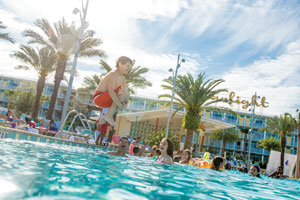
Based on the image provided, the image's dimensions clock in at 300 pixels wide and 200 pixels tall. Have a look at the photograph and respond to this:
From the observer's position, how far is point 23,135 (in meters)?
6.53

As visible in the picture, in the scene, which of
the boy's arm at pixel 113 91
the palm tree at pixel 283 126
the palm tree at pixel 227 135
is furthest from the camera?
the palm tree at pixel 227 135

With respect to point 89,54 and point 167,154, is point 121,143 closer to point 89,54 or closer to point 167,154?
point 167,154

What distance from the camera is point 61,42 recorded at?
62.1 feet

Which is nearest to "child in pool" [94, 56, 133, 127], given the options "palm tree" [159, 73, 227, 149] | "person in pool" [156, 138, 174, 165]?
"person in pool" [156, 138, 174, 165]

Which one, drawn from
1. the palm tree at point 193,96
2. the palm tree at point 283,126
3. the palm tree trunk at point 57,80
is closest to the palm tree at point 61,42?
the palm tree trunk at point 57,80

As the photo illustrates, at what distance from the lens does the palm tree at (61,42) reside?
1869 centimetres

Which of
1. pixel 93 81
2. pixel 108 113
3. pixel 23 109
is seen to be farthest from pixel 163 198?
pixel 23 109

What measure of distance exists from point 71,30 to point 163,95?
337 inches

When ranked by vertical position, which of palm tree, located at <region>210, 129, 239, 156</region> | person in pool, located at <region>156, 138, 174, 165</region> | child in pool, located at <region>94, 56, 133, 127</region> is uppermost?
palm tree, located at <region>210, 129, 239, 156</region>

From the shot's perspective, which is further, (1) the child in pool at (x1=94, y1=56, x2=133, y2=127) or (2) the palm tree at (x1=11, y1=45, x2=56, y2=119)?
(2) the palm tree at (x1=11, y1=45, x2=56, y2=119)

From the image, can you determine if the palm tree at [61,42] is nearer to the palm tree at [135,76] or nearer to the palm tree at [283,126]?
the palm tree at [135,76]

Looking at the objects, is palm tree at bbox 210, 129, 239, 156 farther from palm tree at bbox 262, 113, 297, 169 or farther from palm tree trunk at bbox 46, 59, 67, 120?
palm tree trunk at bbox 46, 59, 67, 120

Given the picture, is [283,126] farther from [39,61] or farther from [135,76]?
[39,61]

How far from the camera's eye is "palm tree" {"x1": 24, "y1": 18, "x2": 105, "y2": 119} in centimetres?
1869
